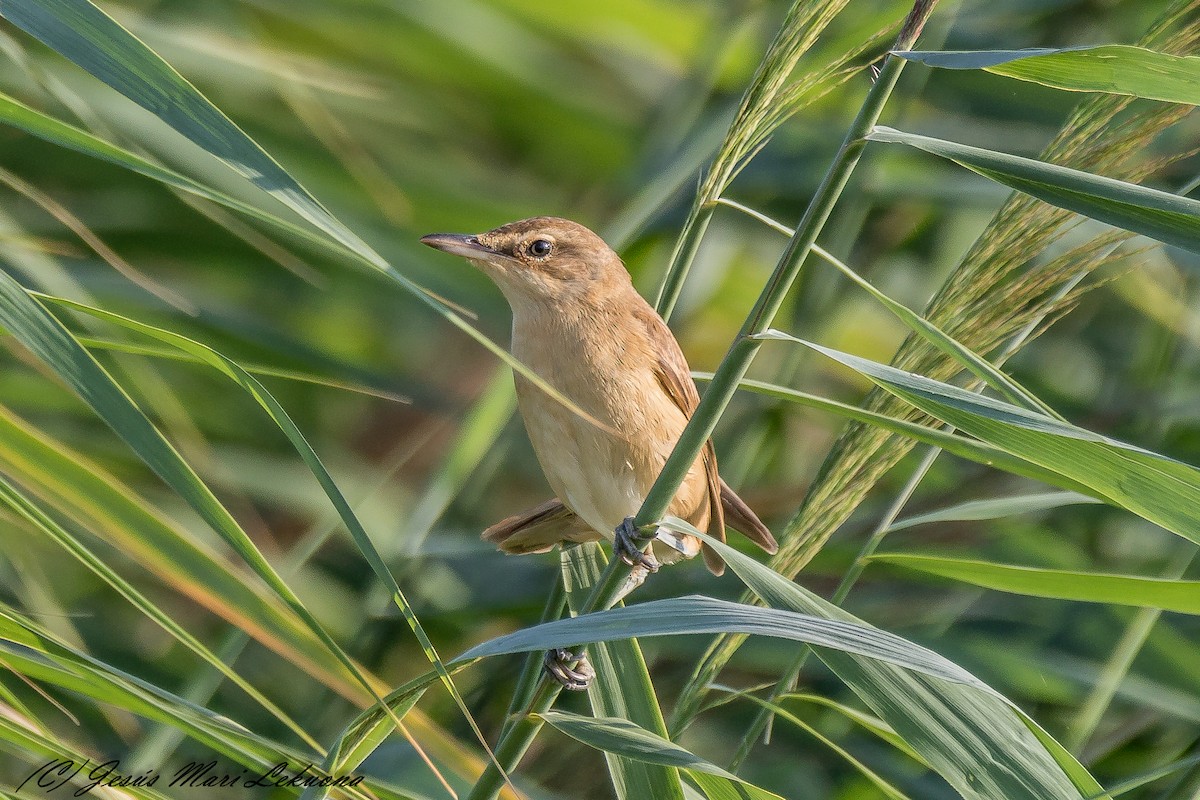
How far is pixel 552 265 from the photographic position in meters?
2.32

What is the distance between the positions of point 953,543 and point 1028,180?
1893 millimetres

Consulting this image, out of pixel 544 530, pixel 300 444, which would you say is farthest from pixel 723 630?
pixel 544 530

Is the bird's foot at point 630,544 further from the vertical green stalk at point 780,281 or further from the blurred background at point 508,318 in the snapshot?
the blurred background at point 508,318

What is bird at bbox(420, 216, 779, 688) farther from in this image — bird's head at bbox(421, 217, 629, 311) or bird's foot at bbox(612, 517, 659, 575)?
bird's foot at bbox(612, 517, 659, 575)

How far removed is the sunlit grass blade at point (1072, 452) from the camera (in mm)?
1083

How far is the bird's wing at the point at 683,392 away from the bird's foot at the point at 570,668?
1.58ft

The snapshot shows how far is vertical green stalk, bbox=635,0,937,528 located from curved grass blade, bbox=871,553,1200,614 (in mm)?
296

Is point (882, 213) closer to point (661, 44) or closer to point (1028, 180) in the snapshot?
point (661, 44)

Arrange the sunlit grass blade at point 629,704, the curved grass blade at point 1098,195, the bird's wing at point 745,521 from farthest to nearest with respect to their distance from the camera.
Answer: the bird's wing at point 745,521
the sunlit grass blade at point 629,704
the curved grass blade at point 1098,195

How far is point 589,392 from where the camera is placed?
2150 millimetres

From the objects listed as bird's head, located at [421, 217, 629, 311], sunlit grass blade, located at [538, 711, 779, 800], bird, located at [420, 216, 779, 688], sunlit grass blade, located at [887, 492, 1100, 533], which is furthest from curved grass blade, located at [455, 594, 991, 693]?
bird's head, located at [421, 217, 629, 311]

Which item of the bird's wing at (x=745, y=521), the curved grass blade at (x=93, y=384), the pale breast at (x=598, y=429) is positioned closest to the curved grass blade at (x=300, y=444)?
the curved grass blade at (x=93, y=384)

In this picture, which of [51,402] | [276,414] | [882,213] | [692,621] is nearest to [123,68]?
[276,414]

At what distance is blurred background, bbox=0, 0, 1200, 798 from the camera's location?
2.48 meters
